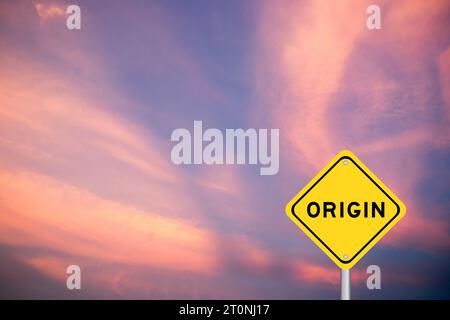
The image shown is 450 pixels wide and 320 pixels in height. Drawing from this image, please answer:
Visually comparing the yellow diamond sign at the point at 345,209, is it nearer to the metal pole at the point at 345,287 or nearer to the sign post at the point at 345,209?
the sign post at the point at 345,209

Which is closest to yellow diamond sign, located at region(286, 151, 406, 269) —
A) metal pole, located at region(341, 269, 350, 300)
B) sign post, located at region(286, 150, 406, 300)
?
sign post, located at region(286, 150, 406, 300)

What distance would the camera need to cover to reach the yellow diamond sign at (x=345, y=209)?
168 inches

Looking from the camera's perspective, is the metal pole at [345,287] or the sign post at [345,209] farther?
the sign post at [345,209]

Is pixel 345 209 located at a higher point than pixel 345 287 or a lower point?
higher

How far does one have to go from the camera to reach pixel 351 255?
4.23 metres

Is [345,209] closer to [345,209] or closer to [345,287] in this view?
[345,209]

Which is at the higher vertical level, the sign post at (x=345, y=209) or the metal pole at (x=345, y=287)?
the sign post at (x=345, y=209)

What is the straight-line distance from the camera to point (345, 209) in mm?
4270

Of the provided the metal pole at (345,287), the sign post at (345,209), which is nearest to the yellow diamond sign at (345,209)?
the sign post at (345,209)

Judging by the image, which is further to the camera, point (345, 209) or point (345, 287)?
point (345, 209)

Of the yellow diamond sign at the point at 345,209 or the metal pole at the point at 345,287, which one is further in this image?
the yellow diamond sign at the point at 345,209

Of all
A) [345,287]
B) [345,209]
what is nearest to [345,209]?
[345,209]
